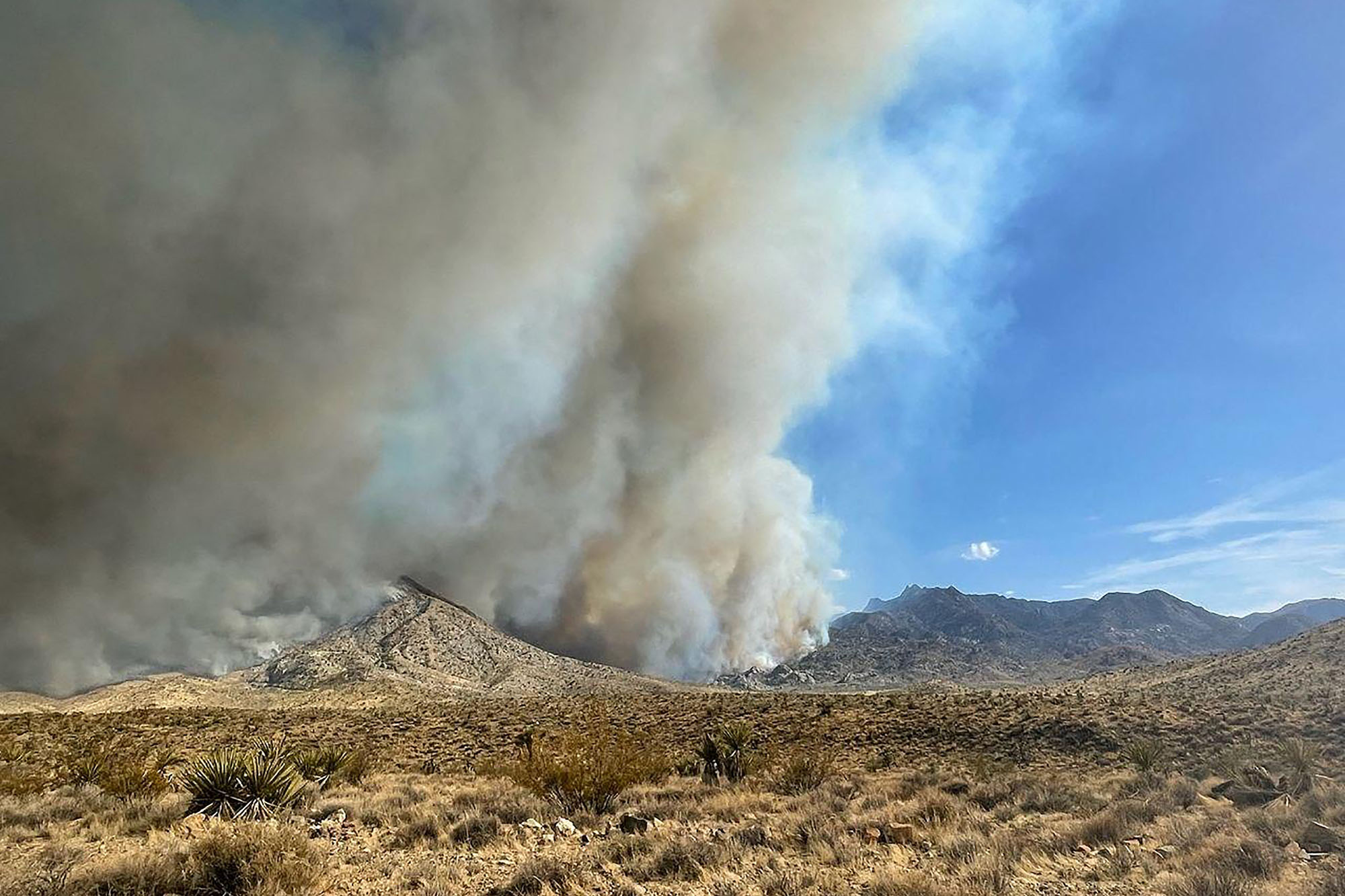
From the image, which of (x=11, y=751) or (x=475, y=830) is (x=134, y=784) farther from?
(x=11, y=751)

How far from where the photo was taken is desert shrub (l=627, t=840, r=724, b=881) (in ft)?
22.6

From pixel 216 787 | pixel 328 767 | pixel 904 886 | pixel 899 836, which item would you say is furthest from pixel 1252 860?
pixel 328 767

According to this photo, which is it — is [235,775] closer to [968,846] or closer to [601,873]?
[601,873]

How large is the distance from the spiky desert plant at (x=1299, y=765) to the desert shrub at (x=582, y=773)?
37.4 feet

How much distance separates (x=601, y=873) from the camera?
23.0 ft

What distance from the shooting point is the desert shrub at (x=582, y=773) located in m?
10.7

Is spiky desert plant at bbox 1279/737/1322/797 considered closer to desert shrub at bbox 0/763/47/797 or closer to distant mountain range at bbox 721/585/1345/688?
desert shrub at bbox 0/763/47/797

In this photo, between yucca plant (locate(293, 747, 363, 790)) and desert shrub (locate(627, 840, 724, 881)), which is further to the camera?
yucca plant (locate(293, 747, 363, 790))

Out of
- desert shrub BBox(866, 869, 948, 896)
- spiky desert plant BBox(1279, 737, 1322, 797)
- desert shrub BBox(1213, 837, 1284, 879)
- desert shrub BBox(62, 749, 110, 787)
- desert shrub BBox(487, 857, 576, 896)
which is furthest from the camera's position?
desert shrub BBox(62, 749, 110, 787)

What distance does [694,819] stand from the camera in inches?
381

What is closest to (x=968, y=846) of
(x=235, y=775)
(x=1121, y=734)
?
(x=235, y=775)

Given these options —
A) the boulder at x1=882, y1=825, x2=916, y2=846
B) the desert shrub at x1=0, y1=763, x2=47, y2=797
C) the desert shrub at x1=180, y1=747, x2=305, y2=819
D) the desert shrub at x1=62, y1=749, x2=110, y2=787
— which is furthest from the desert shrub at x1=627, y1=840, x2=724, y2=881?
the desert shrub at x1=0, y1=763, x2=47, y2=797

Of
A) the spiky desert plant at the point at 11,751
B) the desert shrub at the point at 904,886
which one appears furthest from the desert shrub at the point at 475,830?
the spiky desert plant at the point at 11,751

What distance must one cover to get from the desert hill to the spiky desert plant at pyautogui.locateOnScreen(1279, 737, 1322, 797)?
42.0m
